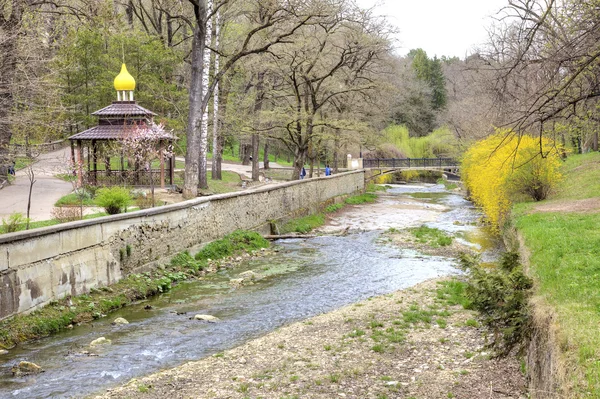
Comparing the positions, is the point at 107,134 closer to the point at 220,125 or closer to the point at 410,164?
the point at 220,125

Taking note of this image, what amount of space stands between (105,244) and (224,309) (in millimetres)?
3091

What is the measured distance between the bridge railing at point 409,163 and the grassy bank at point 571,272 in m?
35.1

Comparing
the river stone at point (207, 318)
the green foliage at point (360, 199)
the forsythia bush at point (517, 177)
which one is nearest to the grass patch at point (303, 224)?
the forsythia bush at point (517, 177)

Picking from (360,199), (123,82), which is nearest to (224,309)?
(123,82)

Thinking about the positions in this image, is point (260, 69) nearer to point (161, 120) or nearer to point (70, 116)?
point (161, 120)

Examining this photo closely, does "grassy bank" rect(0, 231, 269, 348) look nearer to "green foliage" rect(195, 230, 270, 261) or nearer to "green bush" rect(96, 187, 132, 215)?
"green foliage" rect(195, 230, 270, 261)

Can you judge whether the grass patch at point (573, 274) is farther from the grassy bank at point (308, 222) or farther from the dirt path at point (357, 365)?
the grassy bank at point (308, 222)

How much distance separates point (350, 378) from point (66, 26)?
15978mm

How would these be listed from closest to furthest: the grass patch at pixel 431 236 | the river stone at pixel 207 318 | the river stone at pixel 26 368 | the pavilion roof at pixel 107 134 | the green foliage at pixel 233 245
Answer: the river stone at pixel 26 368
the river stone at pixel 207 318
the green foliage at pixel 233 245
the grass patch at pixel 431 236
the pavilion roof at pixel 107 134

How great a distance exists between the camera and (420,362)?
8.44 m

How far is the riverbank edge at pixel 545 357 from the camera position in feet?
17.9

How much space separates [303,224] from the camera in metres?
25.1

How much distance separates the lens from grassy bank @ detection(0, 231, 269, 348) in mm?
10141

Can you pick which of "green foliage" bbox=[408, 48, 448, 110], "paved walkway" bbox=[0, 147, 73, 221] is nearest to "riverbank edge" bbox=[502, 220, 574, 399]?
"paved walkway" bbox=[0, 147, 73, 221]
